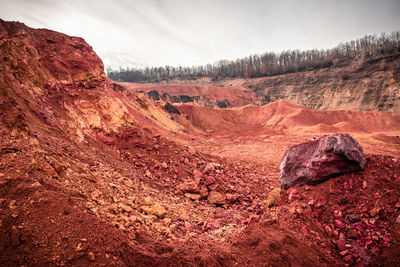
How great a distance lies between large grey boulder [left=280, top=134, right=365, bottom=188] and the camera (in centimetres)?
479

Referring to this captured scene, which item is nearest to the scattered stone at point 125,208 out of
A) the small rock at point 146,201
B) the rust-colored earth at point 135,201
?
the rust-colored earth at point 135,201

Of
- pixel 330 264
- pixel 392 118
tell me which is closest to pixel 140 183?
pixel 330 264

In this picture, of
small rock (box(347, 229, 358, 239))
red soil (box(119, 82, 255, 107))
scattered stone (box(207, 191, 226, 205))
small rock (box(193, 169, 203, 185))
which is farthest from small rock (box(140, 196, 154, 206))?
red soil (box(119, 82, 255, 107))

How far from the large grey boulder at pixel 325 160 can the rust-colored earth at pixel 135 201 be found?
0.25m

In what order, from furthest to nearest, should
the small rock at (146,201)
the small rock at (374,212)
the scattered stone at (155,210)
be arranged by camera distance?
the small rock at (146,201) < the scattered stone at (155,210) < the small rock at (374,212)

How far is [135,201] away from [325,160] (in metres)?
4.77

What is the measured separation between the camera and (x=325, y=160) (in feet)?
16.4

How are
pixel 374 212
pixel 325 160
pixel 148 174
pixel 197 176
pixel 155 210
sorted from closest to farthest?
pixel 374 212 < pixel 155 210 < pixel 325 160 < pixel 148 174 < pixel 197 176

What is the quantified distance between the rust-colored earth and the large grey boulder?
248mm

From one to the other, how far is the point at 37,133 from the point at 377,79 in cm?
6210

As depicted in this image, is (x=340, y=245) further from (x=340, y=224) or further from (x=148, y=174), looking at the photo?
(x=148, y=174)

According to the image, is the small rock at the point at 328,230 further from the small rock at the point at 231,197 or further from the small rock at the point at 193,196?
the small rock at the point at 193,196

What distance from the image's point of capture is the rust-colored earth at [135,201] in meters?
2.58

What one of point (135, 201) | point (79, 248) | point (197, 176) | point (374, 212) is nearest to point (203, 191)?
point (197, 176)
